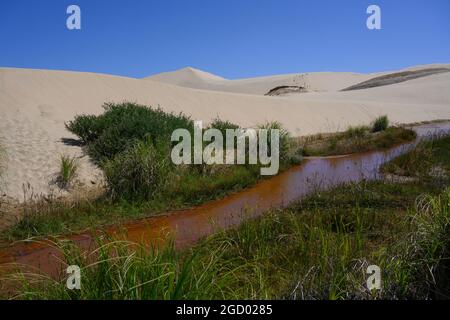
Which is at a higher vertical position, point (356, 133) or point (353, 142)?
point (356, 133)

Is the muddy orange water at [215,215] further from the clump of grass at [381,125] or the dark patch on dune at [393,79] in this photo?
the dark patch on dune at [393,79]

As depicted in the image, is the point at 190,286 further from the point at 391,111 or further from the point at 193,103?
the point at 391,111

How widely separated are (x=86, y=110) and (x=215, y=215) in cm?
1226

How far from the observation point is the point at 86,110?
59.4ft

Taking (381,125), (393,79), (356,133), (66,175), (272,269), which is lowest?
(272,269)

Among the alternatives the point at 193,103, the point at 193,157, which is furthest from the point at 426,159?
the point at 193,103

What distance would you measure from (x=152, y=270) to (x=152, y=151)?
5935 millimetres

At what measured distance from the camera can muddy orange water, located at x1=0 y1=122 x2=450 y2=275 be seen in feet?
18.2

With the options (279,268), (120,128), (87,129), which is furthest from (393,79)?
(279,268)

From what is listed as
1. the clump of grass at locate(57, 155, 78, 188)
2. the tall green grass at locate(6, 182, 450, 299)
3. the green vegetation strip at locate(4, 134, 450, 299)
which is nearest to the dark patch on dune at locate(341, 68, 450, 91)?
the clump of grass at locate(57, 155, 78, 188)

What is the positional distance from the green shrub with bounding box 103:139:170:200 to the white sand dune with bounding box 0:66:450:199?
5.45ft

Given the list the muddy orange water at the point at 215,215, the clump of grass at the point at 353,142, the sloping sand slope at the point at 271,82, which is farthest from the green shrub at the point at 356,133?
the sloping sand slope at the point at 271,82

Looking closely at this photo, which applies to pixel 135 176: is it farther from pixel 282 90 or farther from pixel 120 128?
pixel 282 90

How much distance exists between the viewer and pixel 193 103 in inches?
938
